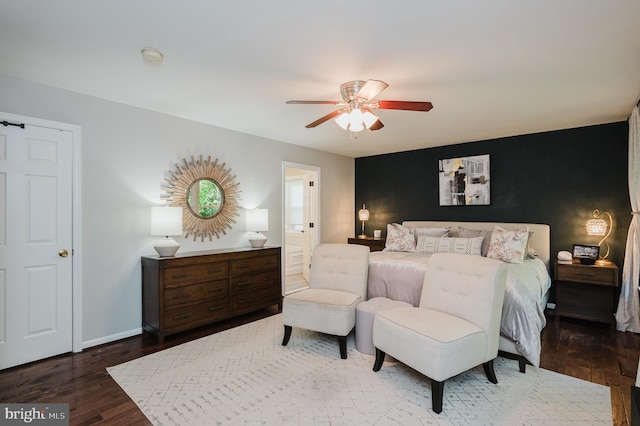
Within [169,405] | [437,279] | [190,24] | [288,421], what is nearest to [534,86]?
[437,279]

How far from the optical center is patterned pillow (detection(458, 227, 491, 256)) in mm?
4219

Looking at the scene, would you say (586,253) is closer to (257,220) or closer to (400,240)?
(400,240)

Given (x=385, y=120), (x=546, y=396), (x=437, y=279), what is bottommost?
(x=546, y=396)

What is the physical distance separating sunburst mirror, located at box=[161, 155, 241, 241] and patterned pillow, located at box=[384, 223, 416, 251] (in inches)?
88.5

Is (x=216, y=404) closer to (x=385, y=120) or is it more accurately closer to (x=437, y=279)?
(x=437, y=279)

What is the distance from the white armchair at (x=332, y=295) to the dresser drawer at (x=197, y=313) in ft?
3.06

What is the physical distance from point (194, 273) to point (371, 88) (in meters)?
2.60

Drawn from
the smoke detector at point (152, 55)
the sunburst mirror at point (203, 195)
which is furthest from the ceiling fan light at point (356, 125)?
the sunburst mirror at point (203, 195)

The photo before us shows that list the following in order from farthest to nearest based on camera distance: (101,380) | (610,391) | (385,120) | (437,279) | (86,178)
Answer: (385,120), (86,178), (437,279), (101,380), (610,391)

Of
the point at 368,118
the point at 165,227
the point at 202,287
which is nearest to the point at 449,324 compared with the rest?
the point at 368,118

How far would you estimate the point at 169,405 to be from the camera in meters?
2.21

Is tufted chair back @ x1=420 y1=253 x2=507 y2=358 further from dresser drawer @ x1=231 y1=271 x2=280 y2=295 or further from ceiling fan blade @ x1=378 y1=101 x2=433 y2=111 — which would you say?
dresser drawer @ x1=231 y1=271 x2=280 y2=295

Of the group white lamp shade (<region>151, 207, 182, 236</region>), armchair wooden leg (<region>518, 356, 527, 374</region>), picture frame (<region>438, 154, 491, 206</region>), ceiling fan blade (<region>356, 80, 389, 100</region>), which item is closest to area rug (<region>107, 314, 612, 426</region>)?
armchair wooden leg (<region>518, 356, 527, 374</region>)

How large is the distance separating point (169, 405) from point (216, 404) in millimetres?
314
